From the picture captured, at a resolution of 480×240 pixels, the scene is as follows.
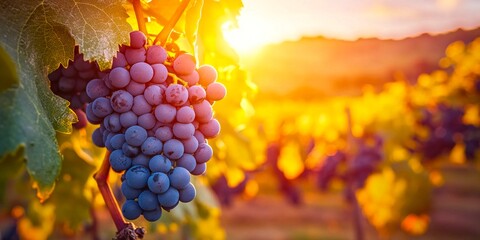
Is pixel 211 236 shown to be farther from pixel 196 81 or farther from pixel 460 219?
pixel 460 219

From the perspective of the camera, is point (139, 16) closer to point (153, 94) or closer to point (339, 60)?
point (153, 94)

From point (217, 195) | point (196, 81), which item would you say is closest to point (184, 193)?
point (196, 81)

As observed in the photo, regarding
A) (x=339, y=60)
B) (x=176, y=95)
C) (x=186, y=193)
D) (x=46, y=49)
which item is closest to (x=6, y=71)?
(x=46, y=49)

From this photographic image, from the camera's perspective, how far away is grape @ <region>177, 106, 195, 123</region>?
104 centimetres

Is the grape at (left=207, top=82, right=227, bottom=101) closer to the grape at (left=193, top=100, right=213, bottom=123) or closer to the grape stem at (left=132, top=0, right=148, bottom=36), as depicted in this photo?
the grape at (left=193, top=100, right=213, bottom=123)

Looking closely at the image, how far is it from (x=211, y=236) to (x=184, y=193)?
3.64m

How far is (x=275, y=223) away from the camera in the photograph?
35.4 feet

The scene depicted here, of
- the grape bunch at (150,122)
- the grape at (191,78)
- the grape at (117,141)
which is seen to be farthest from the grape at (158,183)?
the grape at (191,78)

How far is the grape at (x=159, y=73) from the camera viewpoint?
3.44 feet

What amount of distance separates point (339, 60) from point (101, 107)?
1622 inches

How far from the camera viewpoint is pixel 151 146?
3.38ft

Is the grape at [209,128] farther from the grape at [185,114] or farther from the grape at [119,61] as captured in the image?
the grape at [119,61]

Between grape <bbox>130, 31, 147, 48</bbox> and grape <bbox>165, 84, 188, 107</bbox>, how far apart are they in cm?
11

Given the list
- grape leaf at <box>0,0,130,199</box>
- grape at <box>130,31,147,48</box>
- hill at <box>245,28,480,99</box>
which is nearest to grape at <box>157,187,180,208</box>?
grape leaf at <box>0,0,130,199</box>
